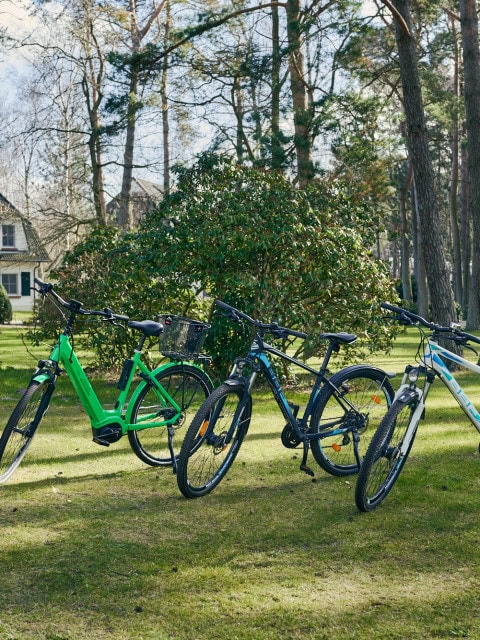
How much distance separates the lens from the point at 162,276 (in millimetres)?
11297

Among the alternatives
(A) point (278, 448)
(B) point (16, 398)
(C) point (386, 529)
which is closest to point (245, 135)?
(B) point (16, 398)

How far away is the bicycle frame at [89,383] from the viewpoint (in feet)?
19.8

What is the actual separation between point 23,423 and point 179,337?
125 cm

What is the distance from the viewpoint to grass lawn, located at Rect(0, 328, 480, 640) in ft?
12.4

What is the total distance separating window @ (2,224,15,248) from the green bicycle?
4478 cm

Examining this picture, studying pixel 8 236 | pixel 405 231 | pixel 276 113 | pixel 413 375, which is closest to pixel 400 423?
pixel 413 375

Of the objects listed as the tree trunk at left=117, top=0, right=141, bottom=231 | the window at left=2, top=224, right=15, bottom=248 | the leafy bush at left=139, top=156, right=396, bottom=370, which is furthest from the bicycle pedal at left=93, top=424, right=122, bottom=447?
the window at left=2, top=224, right=15, bottom=248

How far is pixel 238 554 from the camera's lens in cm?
473

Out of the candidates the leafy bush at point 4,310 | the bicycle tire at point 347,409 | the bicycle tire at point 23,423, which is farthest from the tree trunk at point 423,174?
the leafy bush at point 4,310

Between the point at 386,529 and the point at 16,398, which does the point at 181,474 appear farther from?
the point at 16,398

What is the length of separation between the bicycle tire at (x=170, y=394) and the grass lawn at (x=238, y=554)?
222 millimetres

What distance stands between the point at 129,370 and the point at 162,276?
5115mm

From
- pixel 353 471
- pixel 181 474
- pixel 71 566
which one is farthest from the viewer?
pixel 353 471

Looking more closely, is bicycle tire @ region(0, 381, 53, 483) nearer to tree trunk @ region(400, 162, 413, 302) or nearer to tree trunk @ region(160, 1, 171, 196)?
tree trunk @ region(160, 1, 171, 196)
